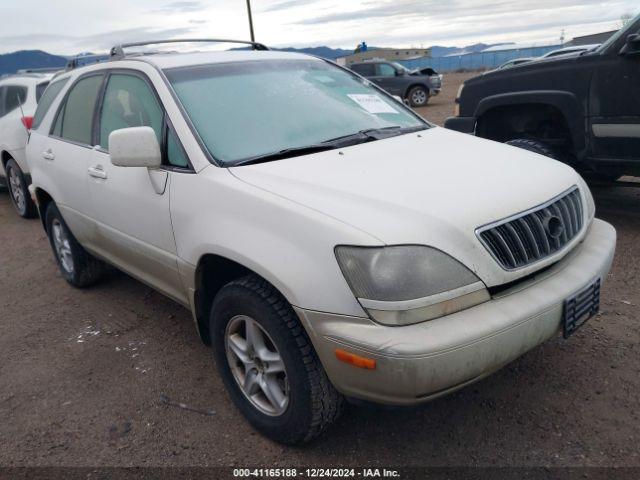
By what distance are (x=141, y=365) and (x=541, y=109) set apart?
4.27 m

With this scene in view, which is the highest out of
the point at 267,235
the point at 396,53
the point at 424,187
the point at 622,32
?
the point at 622,32

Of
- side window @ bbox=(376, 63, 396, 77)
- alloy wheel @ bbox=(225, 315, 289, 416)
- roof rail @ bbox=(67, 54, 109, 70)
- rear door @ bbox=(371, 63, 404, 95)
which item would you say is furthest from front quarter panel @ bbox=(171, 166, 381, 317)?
side window @ bbox=(376, 63, 396, 77)

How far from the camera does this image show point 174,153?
9.14 feet

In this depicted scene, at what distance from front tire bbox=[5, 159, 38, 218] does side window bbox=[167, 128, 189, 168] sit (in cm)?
487

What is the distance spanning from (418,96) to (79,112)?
16.5 metres

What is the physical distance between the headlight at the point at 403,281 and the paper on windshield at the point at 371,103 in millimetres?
1572

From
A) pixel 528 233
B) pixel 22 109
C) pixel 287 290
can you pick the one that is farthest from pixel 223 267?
pixel 22 109

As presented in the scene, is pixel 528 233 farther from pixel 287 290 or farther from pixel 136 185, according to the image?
pixel 136 185

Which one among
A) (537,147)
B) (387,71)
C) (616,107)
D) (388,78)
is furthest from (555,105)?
(387,71)

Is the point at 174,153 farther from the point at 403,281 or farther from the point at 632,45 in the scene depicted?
the point at 632,45

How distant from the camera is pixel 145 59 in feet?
10.6

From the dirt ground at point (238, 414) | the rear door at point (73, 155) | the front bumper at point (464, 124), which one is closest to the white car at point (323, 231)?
the rear door at point (73, 155)

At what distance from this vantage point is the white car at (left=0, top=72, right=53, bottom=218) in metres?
6.80

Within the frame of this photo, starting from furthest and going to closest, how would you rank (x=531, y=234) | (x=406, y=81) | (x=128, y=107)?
(x=406, y=81), (x=128, y=107), (x=531, y=234)
